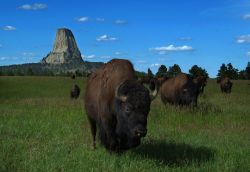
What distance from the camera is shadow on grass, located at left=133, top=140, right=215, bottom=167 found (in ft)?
29.5

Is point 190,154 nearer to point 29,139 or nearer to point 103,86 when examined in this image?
point 103,86

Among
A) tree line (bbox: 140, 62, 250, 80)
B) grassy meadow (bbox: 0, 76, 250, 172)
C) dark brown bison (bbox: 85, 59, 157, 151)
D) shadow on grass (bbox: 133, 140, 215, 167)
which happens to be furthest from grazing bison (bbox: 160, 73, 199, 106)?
tree line (bbox: 140, 62, 250, 80)

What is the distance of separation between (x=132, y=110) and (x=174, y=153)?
238 centimetres

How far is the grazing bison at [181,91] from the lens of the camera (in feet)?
68.2

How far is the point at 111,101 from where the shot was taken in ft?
30.1

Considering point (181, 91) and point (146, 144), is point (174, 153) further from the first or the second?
point (181, 91)

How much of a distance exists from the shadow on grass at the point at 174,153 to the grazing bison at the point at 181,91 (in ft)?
31.8

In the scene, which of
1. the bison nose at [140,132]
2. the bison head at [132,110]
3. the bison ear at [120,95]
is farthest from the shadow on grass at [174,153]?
the bison ear at [120,95]

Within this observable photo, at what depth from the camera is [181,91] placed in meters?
21.4

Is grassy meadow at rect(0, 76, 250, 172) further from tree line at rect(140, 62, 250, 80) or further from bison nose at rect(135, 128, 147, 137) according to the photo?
tree line at rect(140, 62, 250, 80)

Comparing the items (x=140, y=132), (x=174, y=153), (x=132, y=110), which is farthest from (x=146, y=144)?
(x=140, y=132)

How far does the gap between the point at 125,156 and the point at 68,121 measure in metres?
6.52

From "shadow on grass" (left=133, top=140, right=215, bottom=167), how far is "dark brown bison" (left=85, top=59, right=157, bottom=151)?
0.79m

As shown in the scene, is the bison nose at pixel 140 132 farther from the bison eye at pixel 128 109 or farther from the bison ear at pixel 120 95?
the bison ear at pixel 120 95
